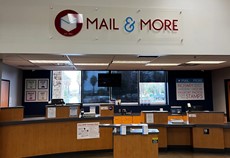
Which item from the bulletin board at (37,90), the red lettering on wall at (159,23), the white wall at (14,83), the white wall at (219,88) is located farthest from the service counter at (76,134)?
the bulletin board at (37,90)

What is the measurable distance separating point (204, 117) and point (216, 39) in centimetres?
218

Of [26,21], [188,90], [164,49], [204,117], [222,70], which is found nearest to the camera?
[26,21]

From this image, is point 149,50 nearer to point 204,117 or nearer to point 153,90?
point 204,117

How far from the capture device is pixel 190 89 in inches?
337

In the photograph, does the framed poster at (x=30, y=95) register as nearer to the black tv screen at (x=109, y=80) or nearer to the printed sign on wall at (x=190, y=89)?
the black tv screen at (x=109, y=80)

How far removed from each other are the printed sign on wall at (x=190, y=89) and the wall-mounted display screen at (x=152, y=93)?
2.07 ft

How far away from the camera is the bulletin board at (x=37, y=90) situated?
7.85 metres

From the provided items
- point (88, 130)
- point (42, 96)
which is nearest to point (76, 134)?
point (88, 130)

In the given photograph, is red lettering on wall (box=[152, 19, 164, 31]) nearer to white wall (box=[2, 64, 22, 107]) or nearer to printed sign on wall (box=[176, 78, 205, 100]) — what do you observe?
printed sign on wall (box=[176, 78, 205, 100])

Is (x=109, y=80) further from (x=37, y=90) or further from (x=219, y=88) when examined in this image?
(x=219, y=88)

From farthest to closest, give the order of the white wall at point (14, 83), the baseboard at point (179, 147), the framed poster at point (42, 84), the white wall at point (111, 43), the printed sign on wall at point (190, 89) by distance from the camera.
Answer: the printed sign on wall at point (190, 89) < the framed poster at point (42, 84) < the white wall at point (14, 83) < the baseboard at point (179, 147) < the white wall at point (111, 43)

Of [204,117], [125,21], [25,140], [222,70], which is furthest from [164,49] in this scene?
[222,70]

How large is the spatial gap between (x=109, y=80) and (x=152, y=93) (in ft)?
6.12

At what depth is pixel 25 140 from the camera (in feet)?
16.2
